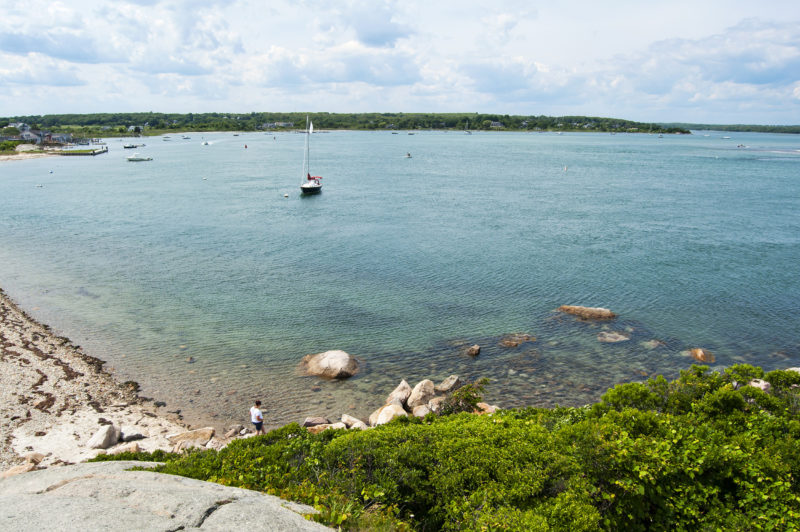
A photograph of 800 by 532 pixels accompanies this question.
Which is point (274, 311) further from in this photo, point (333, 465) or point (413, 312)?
point (333, 465)

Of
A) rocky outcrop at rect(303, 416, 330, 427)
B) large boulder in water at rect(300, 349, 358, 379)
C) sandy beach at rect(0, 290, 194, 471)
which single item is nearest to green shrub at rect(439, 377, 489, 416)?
rocky outcrop at rect(303, 416, 330, 427)

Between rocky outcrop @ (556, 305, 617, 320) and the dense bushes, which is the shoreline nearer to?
rocky outcrop @ (556, 305, 617, 320)

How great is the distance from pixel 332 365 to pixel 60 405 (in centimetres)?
1184

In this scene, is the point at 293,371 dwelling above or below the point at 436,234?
below

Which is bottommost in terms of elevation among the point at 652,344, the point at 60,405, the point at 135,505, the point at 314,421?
the point at 60,405

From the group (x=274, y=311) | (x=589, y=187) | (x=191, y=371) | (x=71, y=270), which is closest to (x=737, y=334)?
(x=274, y=311)

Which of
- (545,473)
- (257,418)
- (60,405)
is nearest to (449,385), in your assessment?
(257,418)

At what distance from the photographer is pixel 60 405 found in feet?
71.1

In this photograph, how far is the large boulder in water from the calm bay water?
598 mm

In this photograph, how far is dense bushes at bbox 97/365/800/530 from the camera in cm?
1070

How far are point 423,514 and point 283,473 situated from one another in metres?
3.45

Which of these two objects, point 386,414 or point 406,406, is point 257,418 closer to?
point 386,414

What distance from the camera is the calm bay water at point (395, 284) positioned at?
2511cm

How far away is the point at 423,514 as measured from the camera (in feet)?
37.8
